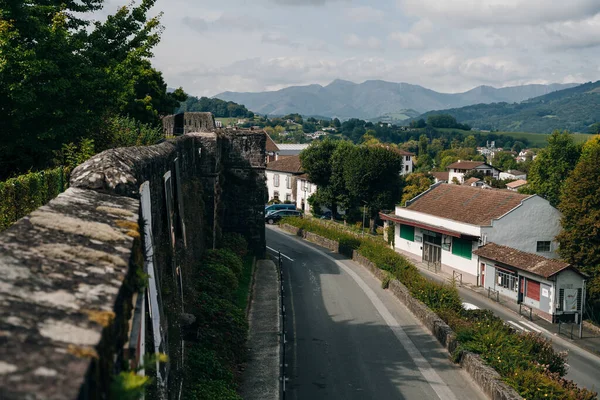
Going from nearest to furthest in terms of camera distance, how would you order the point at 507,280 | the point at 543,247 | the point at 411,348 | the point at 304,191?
the point at 411,348
the point at 507,280
the point at 543,247
the point at 304,191

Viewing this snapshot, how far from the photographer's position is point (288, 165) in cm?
7794

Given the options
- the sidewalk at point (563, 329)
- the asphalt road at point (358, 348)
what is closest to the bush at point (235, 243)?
the asphalt road at point (358, 348)

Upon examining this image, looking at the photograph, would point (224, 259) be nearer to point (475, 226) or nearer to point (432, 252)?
point (475, 226)

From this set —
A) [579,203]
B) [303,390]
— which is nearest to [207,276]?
[303,390]

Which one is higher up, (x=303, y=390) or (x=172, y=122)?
(x=172, y=122)

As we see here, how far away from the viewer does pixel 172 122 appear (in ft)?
105

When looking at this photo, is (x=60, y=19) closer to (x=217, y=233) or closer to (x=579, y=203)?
(x=217, y=233)

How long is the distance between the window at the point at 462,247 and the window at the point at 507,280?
10.4ft

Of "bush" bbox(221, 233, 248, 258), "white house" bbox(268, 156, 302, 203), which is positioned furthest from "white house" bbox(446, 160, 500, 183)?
"bush" bbox(221, 233, 248, 258)

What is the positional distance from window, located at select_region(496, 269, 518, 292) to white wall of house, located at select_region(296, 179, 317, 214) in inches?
1466

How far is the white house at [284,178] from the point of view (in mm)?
75688

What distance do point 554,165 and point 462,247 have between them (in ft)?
100

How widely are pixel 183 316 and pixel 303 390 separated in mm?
5445

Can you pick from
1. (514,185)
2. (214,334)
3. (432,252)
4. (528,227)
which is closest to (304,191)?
(432,252)
